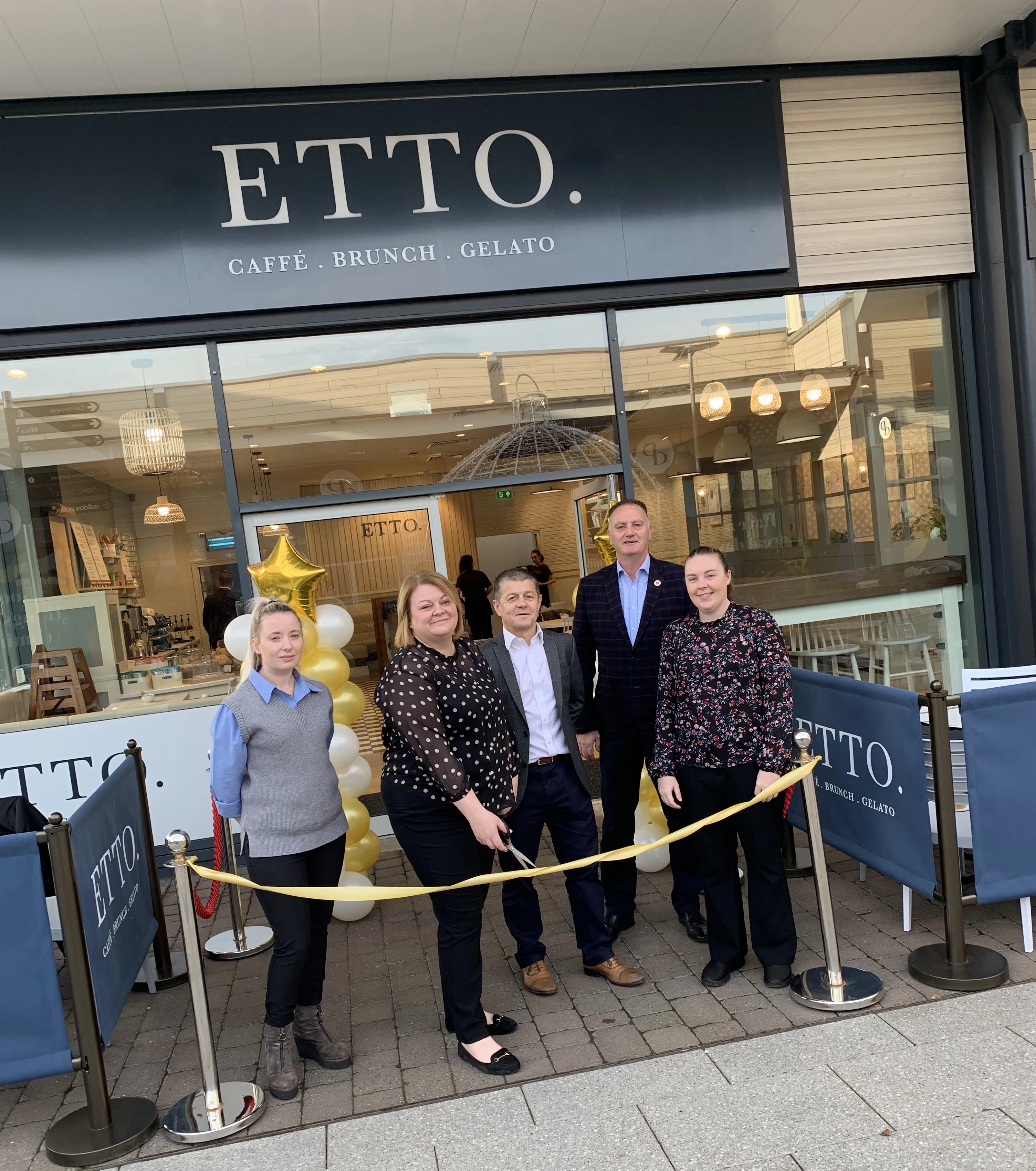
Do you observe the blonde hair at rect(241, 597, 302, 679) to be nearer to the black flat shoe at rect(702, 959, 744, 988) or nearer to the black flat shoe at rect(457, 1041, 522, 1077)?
the black flat shoe at rect(457, 1041, 522, 1077)

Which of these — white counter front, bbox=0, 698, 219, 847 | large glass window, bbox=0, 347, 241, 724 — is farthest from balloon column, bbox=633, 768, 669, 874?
large glass window, bbox=0, 347, 241, 724

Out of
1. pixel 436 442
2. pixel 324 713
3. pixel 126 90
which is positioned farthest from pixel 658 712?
pixel 126 90

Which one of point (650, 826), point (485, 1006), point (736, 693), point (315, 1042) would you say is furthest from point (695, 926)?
point (315, 1042)

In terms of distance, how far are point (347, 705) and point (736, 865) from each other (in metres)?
2.11

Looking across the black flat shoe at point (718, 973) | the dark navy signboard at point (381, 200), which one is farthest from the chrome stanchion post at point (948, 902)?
the dark navy signboard at point (381, 200)

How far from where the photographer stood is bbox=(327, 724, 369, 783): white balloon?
14.6 feet

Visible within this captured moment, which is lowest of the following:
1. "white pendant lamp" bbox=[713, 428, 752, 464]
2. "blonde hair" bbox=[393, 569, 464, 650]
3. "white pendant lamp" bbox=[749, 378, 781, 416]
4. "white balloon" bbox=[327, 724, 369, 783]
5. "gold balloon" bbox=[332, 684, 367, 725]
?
"white balloon" bbox=[327, 724, 369, 783]

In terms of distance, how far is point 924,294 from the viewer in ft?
20.5

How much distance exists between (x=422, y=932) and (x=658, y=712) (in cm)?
169

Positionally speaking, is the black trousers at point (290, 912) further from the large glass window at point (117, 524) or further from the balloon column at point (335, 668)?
the large glass window at point (117, 524)

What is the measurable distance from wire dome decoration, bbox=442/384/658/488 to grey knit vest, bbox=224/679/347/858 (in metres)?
2.93

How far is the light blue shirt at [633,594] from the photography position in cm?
385

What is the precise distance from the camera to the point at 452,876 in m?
3.00

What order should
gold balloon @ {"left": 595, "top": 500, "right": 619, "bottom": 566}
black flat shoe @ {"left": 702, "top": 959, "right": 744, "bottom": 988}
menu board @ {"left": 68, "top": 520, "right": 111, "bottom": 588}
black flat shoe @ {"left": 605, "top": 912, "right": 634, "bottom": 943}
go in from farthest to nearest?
menu board @ {"left": 68, "top": 520, "right": 111, "bottom": 588}
gold balloon @ {"left": 595, "top": 500, "right": 619, "bottom": 566}
black flat shoe @ {"left": 605, "top": 912, "right": 634, "bottom": 943}
black flat shoe @ {"left": 702, "top": 959, "right": 744, "bottom": 988}
